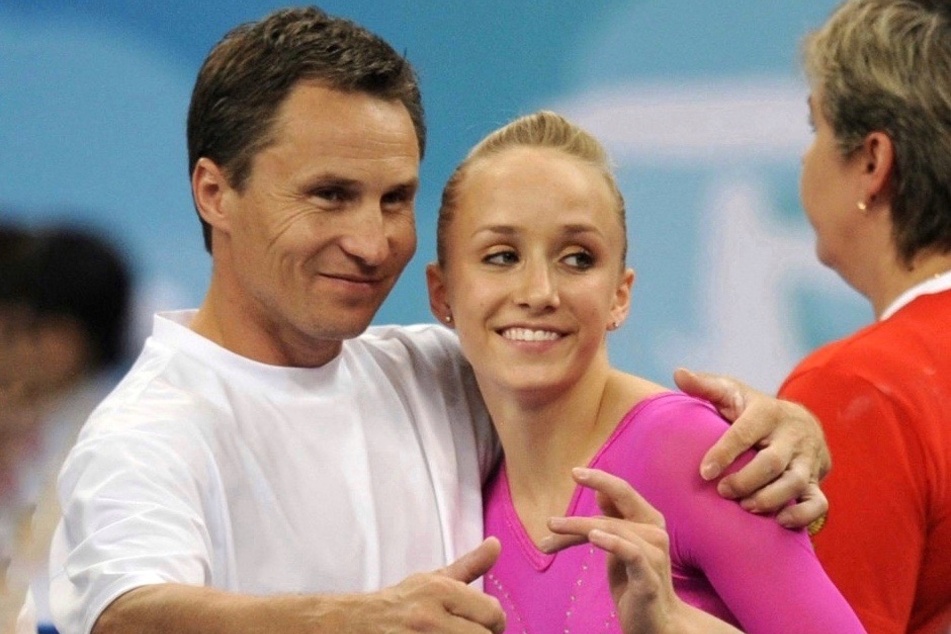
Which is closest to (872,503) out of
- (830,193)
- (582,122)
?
(830,193)

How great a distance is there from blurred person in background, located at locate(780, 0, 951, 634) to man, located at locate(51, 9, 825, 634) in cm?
19

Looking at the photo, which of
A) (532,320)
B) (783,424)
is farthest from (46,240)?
(783,424)

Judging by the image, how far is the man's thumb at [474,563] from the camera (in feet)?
4.97

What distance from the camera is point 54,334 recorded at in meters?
3.33

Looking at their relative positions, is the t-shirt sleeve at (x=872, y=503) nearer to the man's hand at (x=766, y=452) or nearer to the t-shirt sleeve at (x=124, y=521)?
the man's hand at (x=766, y=452)

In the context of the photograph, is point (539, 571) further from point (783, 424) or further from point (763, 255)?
point (763, 255)

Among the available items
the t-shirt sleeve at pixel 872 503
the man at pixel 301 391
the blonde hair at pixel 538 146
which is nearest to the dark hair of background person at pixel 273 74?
the man at pixel 301 391

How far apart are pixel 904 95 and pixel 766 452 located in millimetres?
648

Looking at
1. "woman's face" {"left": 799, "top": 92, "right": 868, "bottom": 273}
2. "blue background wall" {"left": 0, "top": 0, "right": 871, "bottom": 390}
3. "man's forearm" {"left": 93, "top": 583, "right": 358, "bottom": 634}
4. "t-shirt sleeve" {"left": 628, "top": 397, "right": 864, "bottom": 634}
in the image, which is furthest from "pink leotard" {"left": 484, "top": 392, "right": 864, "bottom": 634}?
"blue background wall" {"left": 0, "top": 0, "right": 871, "bottom": 390}

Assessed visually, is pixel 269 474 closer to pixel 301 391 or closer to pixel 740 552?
pixel 301 391

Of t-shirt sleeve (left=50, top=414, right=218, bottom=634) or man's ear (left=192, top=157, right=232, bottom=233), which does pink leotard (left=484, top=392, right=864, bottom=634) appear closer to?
t-shirt sleeve (left=50, top=414, right=218, bottom=634)

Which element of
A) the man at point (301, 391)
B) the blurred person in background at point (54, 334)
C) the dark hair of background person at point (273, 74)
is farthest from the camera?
the blurred person in background at point (54, 334)

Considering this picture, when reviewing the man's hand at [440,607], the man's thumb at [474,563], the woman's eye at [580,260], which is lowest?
the man's hand at [440,607]

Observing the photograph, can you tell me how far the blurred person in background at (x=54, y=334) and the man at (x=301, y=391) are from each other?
125 centimetres
